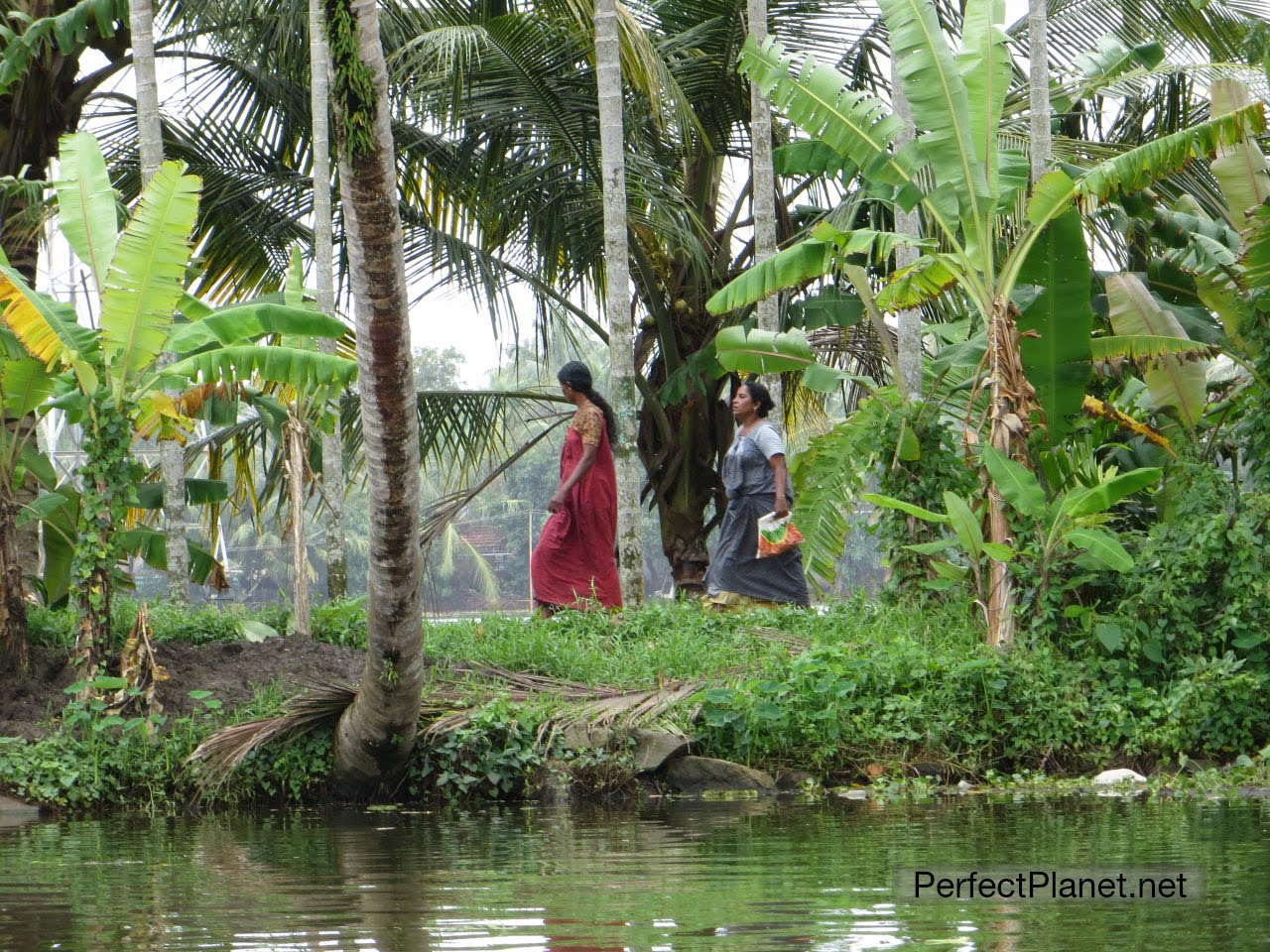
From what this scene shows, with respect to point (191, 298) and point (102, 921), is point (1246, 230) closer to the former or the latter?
point (191, 298)

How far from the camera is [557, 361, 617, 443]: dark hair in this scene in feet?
31.1

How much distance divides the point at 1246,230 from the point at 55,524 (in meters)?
7.09

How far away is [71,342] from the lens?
7.33 metres

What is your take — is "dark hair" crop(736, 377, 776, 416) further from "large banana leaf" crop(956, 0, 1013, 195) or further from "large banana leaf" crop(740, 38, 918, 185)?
"large banana leaf" crop(956, 0, 1013, 195)

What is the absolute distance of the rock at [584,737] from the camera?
6.70 m

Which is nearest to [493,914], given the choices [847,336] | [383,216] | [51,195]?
[383,216]

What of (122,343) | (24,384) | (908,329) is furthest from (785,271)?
(24,384)

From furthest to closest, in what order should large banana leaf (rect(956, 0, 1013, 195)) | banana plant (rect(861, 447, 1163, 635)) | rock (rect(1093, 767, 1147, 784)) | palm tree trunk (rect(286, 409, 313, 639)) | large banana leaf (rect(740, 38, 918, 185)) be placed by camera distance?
1. palm tree trunk (rect(286, 409, 313, 639))
2. large banana leaf (rect(740, 38, 918, 185))
3. large banana leaf (rect(956, 0, 1013, 195))
4. banana plant (rect(861, 447, 1163, 635))
5. rock (rect(1093, 767, 1147, 784))

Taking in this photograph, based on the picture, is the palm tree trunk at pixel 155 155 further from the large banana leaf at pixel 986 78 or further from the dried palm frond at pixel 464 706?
the large banana leaf at pixel 986 78

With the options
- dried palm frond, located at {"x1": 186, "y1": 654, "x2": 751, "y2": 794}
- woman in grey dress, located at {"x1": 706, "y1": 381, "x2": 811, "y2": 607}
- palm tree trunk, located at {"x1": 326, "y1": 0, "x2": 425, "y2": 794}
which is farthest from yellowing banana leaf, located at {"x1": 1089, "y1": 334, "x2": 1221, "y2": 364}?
palm tree trunk, located at {"x1": 326, "y1": 0, "x2": 425, "y2": 794}

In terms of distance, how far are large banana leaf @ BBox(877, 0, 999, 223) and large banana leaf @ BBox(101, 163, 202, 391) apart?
3620 millimetres

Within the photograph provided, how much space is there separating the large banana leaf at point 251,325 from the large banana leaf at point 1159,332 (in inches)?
174

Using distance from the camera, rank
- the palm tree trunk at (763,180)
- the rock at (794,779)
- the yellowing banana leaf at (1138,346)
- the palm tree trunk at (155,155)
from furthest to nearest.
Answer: the palm tree trunk at (763,180)
the palm tree trunk at (155,155)
the yellowing banana leaf at (1138,346)
the rock at (794,779)

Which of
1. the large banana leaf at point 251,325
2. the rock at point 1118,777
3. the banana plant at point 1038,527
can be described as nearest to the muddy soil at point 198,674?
the large banana leaf at point 251,325
